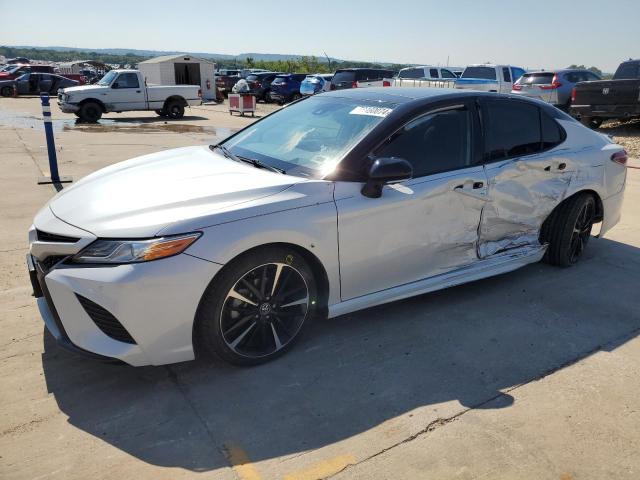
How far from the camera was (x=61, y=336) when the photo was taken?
9.31 feet

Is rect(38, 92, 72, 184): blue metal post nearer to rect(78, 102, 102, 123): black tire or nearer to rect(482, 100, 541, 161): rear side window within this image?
rect(482, 100, 541, 161): rear side window

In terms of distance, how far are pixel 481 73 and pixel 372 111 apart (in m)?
17.6

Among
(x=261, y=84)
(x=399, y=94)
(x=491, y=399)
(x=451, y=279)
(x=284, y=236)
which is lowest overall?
(x=491, y=399)

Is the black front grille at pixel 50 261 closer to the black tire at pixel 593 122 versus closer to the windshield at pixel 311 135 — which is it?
the windshield at pixel 311 135

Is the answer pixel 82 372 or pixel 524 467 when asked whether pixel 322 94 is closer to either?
pixel 82 372

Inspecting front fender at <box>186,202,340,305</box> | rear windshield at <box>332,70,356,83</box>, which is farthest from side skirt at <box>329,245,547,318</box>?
rear windshield at <box>332,70,356,83</box>

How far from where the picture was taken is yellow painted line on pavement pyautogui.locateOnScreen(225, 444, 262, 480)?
7.64ft

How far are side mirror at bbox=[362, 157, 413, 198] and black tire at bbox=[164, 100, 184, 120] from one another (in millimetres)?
17697

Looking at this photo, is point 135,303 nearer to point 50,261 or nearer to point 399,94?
point 50,261

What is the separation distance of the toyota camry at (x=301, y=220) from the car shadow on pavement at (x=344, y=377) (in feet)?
A: 0.78

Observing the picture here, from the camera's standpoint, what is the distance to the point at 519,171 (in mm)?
4090

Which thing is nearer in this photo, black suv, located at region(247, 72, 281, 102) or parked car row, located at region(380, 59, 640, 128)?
parked car row, located at region(380, 59, 640, 128)

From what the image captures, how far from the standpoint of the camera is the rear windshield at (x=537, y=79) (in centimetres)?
1777

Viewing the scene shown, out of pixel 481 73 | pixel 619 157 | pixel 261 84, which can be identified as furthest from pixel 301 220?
pixel 261 84
